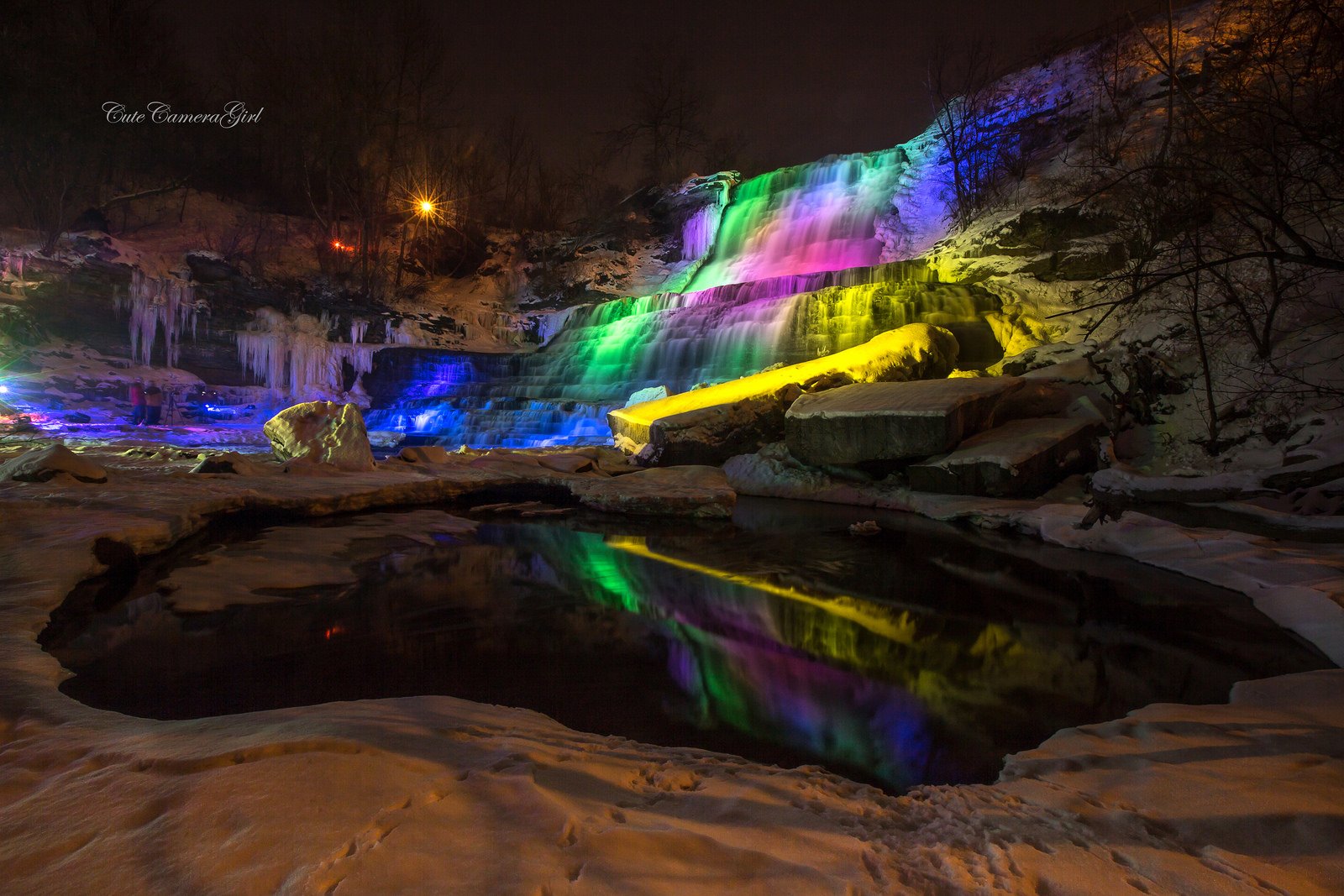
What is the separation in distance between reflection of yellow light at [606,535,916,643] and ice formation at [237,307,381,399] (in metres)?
16.4

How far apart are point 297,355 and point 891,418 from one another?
17.7 metres

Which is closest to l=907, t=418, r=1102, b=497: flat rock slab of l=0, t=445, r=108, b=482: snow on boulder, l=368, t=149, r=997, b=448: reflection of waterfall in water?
l=368, t=149, r=997, b=448: reflection of waterfall in water

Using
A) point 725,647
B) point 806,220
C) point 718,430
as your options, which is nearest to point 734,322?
point 718,430

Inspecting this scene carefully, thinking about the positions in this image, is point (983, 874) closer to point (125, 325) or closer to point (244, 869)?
point (244, 869)

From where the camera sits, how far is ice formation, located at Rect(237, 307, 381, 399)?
17734mm

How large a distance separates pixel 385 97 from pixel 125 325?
14.9 meters

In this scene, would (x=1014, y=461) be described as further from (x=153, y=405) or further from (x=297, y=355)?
(x=297, y=355)

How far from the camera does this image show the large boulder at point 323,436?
7906mm

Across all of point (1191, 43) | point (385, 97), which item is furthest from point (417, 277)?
point (1191, 43)

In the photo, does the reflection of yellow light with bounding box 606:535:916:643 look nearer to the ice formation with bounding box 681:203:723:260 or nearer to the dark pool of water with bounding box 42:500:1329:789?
the dark pool of water with bounding box 42:500:1329:789

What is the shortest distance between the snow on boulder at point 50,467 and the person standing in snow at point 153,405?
11.6 m

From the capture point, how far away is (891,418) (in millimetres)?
8016

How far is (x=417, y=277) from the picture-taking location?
26.2 metres

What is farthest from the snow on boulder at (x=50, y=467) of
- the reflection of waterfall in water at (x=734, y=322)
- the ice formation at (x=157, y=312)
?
the ice formation at (x=157, y=312)
